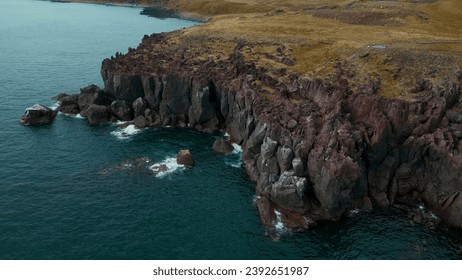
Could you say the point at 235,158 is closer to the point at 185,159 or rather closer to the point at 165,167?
the point at 185,159

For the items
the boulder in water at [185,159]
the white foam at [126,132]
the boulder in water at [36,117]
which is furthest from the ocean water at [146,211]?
the boulder in water at [36,117]

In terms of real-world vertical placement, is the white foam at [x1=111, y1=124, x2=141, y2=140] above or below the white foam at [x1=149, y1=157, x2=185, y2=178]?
above

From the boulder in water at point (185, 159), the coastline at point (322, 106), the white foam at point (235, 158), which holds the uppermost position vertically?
the coastline at point (322, 106)

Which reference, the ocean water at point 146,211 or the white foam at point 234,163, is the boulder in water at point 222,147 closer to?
the ocean water at point 146,211

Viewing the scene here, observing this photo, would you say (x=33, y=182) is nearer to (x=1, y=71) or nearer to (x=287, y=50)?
(x=287, y=50)

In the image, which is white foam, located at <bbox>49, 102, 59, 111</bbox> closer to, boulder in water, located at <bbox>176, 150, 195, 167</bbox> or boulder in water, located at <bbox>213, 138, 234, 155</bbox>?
boulder in water, located at <bbox>176, 150, 195, 167</bbox>

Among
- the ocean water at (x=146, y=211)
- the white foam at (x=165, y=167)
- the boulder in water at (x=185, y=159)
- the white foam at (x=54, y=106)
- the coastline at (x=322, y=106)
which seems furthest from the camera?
the white foam at (x=54, y=106)

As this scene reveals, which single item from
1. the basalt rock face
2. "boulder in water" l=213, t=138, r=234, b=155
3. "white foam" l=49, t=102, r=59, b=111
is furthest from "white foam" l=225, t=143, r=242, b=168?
"white foam" l=49, t=102, r=59, b=111
